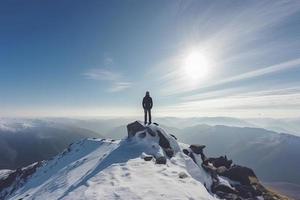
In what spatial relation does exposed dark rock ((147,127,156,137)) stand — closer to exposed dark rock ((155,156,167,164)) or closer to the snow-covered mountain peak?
the snow-covered mountain peak

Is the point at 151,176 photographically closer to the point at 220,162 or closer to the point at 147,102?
the point at 147,102

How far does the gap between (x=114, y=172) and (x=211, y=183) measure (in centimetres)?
1355

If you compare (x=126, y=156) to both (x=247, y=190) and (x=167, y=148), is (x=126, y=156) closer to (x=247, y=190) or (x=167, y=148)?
(x=167, y=148)

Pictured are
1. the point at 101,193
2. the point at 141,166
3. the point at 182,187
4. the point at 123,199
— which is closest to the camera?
the point at 123,199

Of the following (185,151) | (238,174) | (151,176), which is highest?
(185,151)

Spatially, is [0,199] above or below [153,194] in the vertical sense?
below

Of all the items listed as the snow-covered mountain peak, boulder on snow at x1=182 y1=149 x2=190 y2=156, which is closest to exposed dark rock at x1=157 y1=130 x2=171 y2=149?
the snow-covered mountain peak

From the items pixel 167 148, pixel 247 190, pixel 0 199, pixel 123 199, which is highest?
pixel 167 148

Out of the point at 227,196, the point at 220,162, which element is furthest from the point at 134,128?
the point at 227,196

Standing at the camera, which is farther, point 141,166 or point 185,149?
point 185,149

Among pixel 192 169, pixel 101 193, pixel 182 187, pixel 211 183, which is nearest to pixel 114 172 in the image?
pixel 101 193

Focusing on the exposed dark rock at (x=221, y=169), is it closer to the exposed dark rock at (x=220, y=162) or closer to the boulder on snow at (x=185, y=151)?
the exposed dark rock at (x=220, y=162)

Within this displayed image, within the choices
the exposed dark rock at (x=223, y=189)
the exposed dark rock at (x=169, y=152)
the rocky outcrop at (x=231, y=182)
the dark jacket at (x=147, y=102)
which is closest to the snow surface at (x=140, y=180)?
the exposed dark rock at (x=169, y=152)

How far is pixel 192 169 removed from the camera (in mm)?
34531
